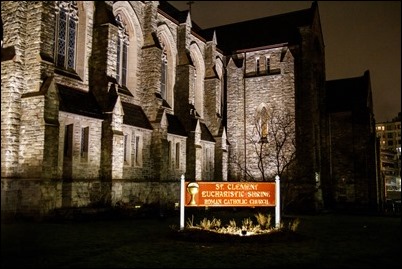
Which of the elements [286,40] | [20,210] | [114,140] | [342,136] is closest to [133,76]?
[114,140]

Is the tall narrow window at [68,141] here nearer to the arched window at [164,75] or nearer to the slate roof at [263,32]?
the arched window at [164,75]

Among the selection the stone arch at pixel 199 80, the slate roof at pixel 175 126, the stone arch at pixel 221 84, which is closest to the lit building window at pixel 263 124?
the stone arch at pixel 221 84

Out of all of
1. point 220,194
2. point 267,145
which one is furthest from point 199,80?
point 220,194

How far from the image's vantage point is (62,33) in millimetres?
22906

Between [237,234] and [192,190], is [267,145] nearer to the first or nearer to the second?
[192,190]

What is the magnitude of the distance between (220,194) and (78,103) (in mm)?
10535

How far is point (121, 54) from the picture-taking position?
2689 cm

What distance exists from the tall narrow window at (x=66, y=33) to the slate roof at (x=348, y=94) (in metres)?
26.0

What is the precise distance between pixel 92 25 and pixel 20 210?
1144cm

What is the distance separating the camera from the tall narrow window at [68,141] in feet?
70.0

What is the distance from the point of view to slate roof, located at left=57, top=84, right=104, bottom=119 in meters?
20.9

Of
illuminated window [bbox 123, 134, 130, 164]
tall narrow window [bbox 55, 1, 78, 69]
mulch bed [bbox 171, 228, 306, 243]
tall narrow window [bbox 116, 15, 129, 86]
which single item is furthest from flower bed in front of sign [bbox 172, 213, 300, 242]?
tall narrow window [bbox 116, 15, 129, 86]

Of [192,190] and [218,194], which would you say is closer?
[192,190]

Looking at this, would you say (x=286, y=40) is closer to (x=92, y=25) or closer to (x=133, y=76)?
(x=133, y=76)
